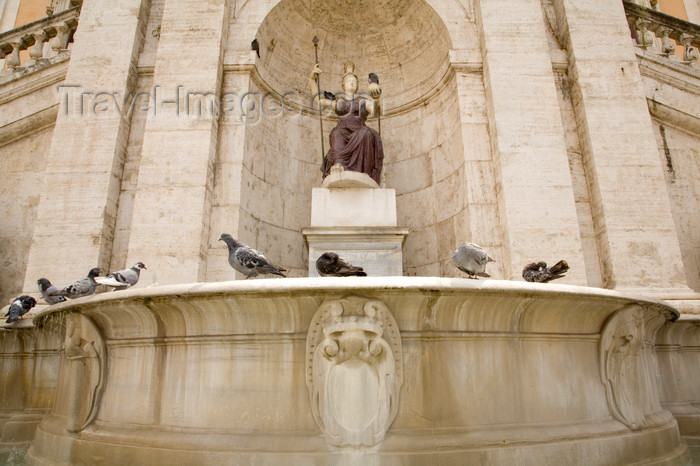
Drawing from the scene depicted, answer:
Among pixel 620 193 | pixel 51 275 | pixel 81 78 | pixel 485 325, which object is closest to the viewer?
pixel 485 325

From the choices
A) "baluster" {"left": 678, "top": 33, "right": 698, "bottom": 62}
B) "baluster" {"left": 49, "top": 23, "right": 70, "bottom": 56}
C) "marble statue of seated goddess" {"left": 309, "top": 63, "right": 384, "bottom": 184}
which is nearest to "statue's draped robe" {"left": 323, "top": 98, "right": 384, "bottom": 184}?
"marble statue of seated goddess" {"left": 309, "top": 63, "right": 384, "bottom": 184}

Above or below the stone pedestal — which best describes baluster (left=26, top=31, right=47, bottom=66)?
above

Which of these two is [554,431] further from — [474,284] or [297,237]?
[297,237]

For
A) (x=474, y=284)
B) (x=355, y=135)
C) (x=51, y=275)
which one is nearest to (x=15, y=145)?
(x=51, y=275)

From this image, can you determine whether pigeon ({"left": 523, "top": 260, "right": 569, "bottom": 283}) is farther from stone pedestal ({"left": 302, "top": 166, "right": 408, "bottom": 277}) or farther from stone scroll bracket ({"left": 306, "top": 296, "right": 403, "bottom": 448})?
stone pedestal ({"left": 302, "top": 166, "right": 408, "bottom": 277})

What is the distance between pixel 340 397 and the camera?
248 cm

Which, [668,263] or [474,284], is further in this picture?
[668,263]

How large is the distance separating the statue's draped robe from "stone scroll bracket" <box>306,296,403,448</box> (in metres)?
4.59

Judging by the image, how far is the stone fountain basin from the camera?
2.49 m

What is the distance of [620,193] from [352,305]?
549 cm

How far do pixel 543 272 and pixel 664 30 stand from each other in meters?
6.77

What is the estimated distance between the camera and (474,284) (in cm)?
256

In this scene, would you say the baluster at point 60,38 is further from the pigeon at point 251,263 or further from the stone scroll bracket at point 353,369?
the stone scroll bracket at point 353,369

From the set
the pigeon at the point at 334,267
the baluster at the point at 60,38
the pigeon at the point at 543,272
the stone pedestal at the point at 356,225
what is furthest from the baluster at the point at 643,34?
the baluster at the point at 60,38
